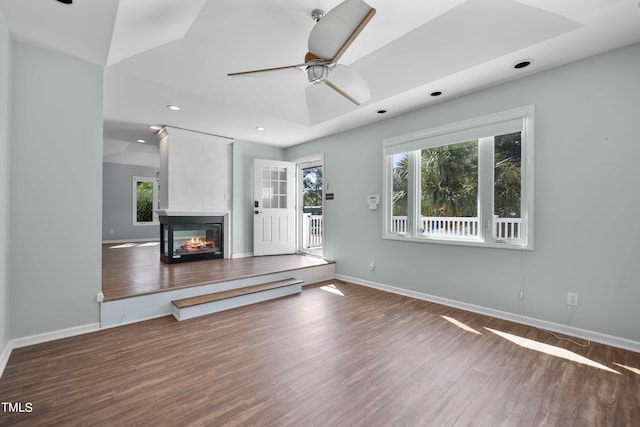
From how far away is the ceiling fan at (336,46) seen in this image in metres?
1.62

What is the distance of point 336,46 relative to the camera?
1.88 m

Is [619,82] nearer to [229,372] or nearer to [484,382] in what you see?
[484,382]

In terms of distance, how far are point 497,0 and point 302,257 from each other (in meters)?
4.55

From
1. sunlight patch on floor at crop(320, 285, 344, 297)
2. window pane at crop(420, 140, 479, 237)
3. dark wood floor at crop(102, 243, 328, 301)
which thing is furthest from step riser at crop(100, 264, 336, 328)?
window pane at crop(420, 140, 479, 237)

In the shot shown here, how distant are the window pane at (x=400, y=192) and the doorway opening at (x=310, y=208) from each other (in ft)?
5.61

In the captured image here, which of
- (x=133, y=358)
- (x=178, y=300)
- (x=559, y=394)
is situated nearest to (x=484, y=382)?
(x=559, y=394)

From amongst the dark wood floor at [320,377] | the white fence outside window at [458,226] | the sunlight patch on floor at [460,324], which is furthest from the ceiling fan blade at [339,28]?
the sunlight patch on floor at [460,324]

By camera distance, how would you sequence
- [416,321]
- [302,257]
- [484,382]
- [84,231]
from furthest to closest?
1. [302,257]
2. [416,321]
3. [84,231]
4. [484,382]

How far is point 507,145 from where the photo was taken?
3066mm

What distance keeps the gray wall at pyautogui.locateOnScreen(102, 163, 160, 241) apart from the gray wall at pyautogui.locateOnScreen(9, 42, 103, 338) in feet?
20.7

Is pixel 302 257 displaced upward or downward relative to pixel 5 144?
downward

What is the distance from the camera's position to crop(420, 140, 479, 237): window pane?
338 cm

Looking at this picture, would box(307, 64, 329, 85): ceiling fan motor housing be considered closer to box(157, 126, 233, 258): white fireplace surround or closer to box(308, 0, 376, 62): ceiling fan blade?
box(308, 0, 376, 62): ceiling fan blade

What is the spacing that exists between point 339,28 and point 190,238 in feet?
15.1
